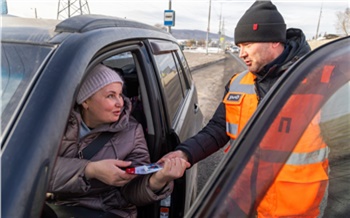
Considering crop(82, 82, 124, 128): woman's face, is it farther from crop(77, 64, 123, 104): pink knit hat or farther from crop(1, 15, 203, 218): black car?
crop(1, 15, 203, 218): black car

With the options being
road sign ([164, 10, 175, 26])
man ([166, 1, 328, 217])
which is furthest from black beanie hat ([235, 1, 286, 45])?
road sign ([164, 10, 175, 26])

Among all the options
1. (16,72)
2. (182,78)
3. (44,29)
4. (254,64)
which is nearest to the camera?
(16,72)

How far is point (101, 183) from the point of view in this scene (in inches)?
64.2

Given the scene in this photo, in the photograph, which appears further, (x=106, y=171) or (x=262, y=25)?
(x=262, y=25)

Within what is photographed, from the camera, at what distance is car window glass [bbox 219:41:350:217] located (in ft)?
3.43

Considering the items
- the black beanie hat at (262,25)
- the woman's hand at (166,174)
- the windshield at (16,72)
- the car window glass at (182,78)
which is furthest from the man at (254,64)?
the car window glass at (182,78)

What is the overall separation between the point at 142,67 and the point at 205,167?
8.92 ft

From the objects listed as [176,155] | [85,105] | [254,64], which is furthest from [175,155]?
[254,64]

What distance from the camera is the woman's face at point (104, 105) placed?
1749 millimetres

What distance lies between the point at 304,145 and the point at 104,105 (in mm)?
1046

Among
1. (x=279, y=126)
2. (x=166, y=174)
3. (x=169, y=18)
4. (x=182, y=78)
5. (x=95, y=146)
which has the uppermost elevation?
(x=279, y=126)

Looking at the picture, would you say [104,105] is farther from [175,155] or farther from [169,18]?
[169,18]

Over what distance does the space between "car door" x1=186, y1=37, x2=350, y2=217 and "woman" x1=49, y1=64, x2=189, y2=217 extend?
2.07 ft

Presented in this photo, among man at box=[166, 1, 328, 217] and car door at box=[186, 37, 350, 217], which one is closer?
car door at box=[186, 37, 350, 217]
